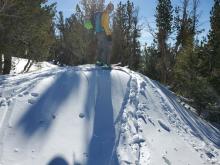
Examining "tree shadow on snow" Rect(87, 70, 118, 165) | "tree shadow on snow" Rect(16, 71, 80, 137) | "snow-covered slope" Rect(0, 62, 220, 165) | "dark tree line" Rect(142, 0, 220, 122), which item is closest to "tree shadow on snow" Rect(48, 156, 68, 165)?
"snow-covered slope" Rect(0, 62, 220, 165)

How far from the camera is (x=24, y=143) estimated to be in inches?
197

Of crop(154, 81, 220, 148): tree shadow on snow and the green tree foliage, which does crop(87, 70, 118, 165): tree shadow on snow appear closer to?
crop(154, 81, 220, 148): tree shadow on snow

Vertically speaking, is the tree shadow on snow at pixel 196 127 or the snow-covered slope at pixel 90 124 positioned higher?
the snow-covered slope at pixel 90 124

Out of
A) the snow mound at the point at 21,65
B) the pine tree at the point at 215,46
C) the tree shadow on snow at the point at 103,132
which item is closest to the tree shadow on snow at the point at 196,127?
the tree shadow on snow at the point at 103,132

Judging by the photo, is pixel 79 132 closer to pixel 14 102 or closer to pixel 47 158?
pixel 47 158

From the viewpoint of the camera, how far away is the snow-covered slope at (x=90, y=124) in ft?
16.4

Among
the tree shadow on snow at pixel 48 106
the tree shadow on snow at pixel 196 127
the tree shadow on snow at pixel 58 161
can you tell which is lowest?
the tree shadow on snow at pixel 196 127

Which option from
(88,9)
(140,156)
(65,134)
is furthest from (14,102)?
(88,9)

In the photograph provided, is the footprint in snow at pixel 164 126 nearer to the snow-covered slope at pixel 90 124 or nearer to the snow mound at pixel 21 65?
the snow-covered slope at pixel 90 124

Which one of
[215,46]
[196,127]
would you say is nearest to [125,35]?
[215,46]

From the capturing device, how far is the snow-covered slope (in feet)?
16.4

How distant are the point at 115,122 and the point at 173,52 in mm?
23978

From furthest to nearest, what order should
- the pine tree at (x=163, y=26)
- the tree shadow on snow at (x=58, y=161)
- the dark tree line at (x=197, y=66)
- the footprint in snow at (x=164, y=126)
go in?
the pine tree at (x=163, y=26) → the dark tree line at (x=197, y=66) → the footprint in snow at (x=164, y=126) → the tree shadow on snow at (x=58, y=161)

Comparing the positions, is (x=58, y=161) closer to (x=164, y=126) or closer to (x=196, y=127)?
(x=164, y=126)
